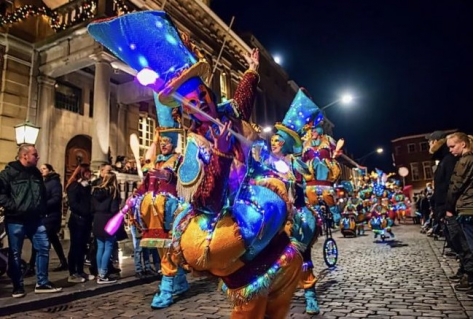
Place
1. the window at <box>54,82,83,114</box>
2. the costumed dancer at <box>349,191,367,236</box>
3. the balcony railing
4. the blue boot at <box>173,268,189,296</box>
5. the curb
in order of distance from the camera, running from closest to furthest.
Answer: the curb, the blue boot at <box>173,268,189,296</box>, the balcony railing, the window at <box>54,82,83,114</box>, the costumed dancer at <box>349,191,367,236</box>

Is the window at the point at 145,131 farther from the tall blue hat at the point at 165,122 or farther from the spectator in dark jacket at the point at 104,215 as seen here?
the tall blue hat at the point at 165,122

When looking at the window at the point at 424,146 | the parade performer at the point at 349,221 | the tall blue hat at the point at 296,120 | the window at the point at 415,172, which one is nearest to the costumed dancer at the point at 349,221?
the parade performer at the point at 349,221

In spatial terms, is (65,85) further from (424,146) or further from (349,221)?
(424,146)

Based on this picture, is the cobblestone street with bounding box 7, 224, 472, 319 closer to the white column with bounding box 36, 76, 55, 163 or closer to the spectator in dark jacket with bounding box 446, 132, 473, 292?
the spectator in dark jacket with bounding box 446, 132, 473, 292

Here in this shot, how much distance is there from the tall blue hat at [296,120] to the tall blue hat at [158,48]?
101 inches

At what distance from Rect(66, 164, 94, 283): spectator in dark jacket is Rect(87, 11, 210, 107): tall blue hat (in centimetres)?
577

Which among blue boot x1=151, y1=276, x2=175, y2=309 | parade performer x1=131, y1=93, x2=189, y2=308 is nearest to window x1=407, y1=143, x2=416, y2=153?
parade performer x1=131, y1=93, x2=189, y2=308

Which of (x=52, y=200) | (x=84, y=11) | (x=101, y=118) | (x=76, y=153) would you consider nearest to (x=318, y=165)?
(x=52, y=200)

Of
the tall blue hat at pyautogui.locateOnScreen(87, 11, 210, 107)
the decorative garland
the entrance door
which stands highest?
the decorative garland

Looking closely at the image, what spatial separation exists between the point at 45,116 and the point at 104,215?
998cm

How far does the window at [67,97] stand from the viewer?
15.9 m

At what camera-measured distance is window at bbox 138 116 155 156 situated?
19.4m

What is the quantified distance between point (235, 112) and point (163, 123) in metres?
3.09

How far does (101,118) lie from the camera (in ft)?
44.9
